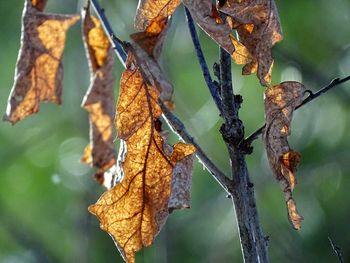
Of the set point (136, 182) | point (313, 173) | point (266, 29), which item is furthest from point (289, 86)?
point (313, 173)

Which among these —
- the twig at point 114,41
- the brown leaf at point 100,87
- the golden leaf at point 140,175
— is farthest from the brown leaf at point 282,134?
the brown leaf at point 100,87

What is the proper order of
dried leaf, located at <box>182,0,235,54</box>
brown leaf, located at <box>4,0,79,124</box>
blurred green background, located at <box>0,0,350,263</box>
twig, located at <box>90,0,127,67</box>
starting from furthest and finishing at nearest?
blurred green background, located at <box>0,0,350,263</box>
brown leaf, located at <box>4,0,79,124</box>
twig, located at <box>90,0,127,67</box>
dried leaf, located at <box>182,0,235,54</box>

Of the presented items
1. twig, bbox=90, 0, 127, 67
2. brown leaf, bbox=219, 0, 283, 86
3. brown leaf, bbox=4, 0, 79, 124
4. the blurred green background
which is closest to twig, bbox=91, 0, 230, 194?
twig, bbox=90, 0, 127, 67

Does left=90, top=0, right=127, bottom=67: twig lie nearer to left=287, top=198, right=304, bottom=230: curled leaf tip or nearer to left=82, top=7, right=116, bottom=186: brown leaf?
left=82, top=7, right=116, bottom=186: brown leaf

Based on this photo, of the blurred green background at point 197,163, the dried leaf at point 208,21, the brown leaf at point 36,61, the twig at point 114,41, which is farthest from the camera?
the blurred green background at point 197,163

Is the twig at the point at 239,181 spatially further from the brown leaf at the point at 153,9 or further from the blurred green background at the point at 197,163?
the blurred green background at the point at 197,163

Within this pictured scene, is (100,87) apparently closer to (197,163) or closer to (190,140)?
(190,140)

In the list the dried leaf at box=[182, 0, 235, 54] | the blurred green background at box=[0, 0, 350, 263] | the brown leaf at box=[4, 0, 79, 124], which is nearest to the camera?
the dried leaf at box=[182, 0, 235, 54]

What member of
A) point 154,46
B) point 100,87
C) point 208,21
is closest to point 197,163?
point 100,87
